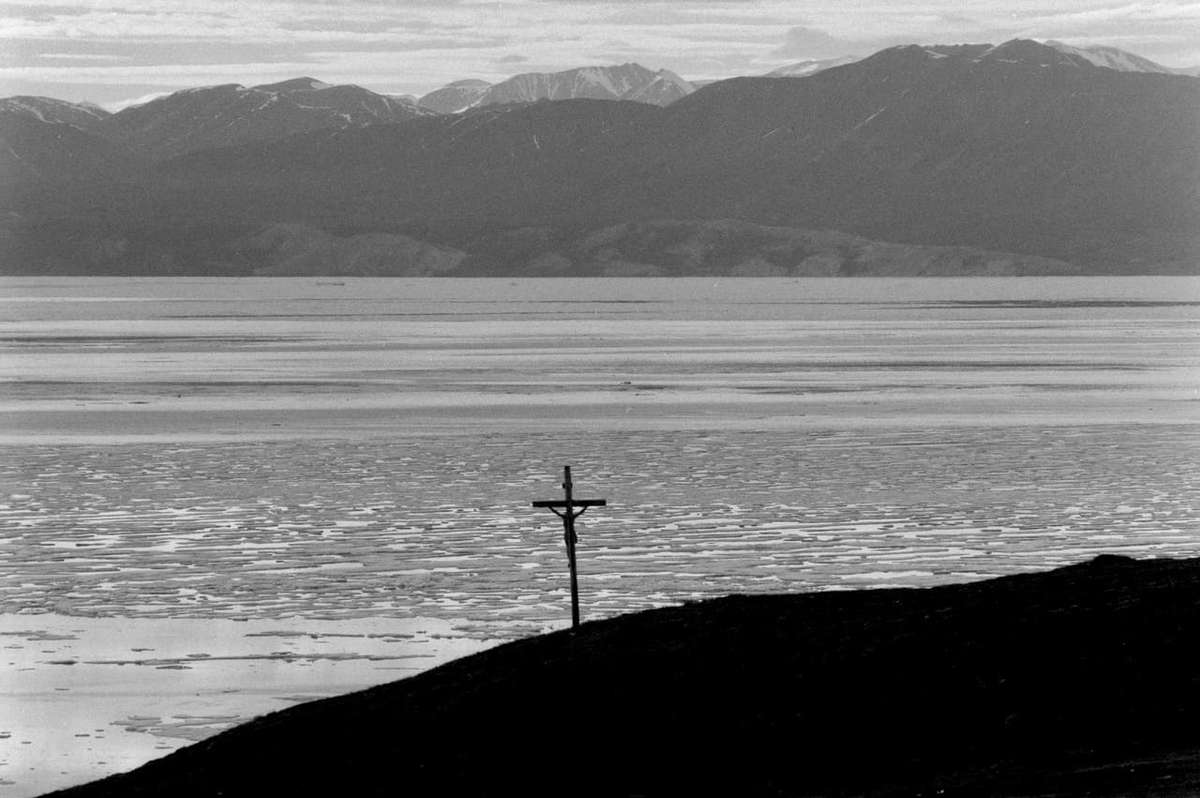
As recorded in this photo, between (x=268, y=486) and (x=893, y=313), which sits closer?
(x=268, y=486)

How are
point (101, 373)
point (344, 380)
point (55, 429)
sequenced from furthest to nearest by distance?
1. point (101, 373)
2. point (344, 380)
3. point (55, 429)

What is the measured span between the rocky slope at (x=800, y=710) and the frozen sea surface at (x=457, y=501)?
2808 millimetres

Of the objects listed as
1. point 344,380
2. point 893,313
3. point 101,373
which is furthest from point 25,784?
point 893,313

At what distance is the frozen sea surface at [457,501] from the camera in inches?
1002

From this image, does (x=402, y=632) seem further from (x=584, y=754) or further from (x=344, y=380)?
(x=344, y=380)

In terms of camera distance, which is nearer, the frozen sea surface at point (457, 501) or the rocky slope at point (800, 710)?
the rocky slope at point (800, 710)

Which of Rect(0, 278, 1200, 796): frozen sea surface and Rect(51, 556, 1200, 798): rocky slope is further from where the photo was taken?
Rect(0, 278, 1200, 796): frozen sea surface

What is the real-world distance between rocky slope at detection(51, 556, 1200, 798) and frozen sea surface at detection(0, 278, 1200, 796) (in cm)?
281

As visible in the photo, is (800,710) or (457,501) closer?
(800,710)

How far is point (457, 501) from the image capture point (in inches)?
1598

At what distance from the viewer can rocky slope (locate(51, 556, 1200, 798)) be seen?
1600cm

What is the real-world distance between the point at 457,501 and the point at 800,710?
23.2 meters

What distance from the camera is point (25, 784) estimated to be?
794 inches

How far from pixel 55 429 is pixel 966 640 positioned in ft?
143
